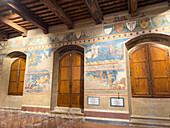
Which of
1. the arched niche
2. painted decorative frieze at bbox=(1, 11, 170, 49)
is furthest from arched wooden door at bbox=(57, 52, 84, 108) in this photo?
the arched niche

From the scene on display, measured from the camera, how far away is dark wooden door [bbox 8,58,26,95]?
733 cm

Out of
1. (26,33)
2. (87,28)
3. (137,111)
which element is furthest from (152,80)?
(26,33)

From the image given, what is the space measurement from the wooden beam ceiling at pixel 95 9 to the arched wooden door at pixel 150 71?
2.01m

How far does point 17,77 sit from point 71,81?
3482mm

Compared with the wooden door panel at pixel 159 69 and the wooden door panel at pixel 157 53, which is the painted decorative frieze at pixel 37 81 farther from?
the wooden door panel at pixel 157 53

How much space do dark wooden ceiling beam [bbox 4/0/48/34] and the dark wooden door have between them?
8.48 feet

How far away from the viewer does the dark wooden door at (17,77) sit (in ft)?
24.0

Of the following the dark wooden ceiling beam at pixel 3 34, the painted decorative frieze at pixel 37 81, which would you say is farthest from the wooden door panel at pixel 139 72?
the dark wooden ceiling beam at pixel 3 34

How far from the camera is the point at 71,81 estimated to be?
625 centimetres

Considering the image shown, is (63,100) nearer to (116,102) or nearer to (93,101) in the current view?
(93,101)

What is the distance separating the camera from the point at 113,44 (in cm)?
535

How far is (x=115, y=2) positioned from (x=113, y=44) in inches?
63.4

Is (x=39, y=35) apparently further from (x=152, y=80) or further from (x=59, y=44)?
(x=152, y=80)

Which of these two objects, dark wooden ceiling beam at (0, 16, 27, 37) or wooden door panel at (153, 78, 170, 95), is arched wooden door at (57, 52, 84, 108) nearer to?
dark wooden ceiling beam at (0, 16, 27, 37)
